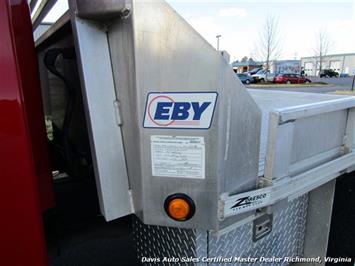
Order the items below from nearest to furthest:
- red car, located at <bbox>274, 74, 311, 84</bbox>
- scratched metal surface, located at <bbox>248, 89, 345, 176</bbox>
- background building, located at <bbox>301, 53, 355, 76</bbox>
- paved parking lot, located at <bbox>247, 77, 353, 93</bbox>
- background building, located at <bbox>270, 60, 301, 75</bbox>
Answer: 1. scratched metal surface, located at <bbox>248, 89, 345, 176</bbox>
2. paved parking lot, located at <bbox>247, 77, 353, 93</bbox>
3. red car, located at <bbox>274, 74, 311, 84</bbox>
4. background building, located at <bbox>270, 60, 301, 75</bbox>
5. background building, located at <bbox>301, 53, 355, 76</bbox>

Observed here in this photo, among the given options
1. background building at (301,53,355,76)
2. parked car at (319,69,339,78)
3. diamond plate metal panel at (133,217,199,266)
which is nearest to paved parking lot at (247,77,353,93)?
parked car at (319,69,339,78)

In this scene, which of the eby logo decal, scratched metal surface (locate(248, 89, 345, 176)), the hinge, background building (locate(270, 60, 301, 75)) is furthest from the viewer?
background building (locate(270, 60, 301, 75))

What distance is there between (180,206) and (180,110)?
1.07 feet

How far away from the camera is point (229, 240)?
1300mm

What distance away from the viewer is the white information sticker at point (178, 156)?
0.96 metres

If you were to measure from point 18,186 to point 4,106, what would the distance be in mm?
269

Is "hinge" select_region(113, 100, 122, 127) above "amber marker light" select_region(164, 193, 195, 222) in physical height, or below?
above

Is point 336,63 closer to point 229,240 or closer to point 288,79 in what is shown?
point 288,79

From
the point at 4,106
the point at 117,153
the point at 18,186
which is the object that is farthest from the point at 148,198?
the point at 4,106

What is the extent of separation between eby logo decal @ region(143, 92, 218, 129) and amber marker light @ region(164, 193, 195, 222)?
0.80 feet

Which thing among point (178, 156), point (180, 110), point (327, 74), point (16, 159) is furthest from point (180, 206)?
point (327, 74)

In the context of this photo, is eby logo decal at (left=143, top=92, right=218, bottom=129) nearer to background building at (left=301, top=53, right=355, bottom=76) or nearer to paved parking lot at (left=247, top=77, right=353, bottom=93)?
paved parking lot at (left=247, top=77, right=353, bottom=93)

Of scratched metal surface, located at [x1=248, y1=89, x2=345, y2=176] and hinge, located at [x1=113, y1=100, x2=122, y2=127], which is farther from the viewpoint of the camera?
scratched metal surface, located at [x1=248, y1=89, x2=345, y2=176]

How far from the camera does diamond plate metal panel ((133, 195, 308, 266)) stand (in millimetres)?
1195
